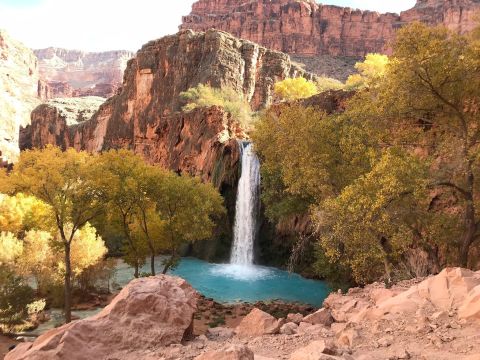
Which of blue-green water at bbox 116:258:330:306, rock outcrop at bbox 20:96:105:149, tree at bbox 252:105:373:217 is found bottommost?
blue-green water at bbox 116:258:330:306

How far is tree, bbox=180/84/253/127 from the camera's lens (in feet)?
156

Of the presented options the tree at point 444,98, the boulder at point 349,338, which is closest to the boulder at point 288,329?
the boulder at point 349,338

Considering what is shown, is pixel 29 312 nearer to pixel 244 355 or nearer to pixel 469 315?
pixel 244 355

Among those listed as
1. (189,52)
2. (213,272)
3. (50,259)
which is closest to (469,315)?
(50,259)

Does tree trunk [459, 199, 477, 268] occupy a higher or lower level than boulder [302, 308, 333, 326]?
higher

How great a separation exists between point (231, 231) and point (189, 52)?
35317 millimetres

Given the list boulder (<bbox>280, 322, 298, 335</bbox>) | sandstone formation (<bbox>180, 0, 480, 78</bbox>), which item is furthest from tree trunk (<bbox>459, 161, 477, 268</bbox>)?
sandstone formation (<bbox>180, 0, 480, 78</bbox>)

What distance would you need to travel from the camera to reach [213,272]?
30.1 metres

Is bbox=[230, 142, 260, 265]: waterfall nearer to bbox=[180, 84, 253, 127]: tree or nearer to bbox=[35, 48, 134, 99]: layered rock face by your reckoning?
bbox=[180, 84, 253, 127]: tree

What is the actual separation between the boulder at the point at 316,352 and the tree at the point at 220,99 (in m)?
40.9

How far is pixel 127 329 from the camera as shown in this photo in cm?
771

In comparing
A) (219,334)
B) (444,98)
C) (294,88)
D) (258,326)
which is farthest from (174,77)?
(219,334)

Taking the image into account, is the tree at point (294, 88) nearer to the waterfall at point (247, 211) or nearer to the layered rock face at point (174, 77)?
the layered rock face at point (174, 77)

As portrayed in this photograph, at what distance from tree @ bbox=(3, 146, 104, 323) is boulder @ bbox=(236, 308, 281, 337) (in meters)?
9.60
